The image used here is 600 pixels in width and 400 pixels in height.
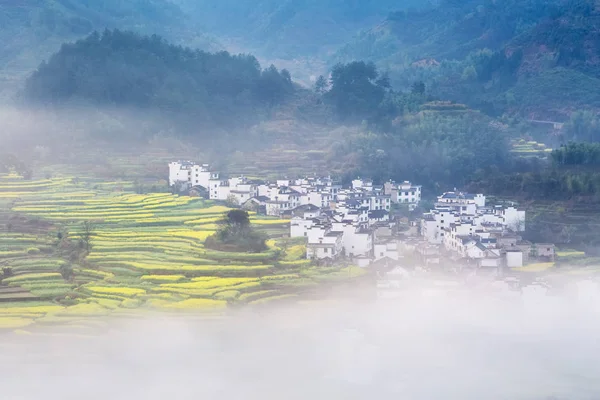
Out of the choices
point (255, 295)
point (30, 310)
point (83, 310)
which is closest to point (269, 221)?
point (255, 295)

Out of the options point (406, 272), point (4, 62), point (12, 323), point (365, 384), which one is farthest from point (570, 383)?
point (4, 62)

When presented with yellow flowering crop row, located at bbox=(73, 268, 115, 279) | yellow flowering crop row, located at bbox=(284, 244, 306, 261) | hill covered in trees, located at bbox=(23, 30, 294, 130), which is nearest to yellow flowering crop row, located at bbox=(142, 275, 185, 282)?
yellow flowering crop row, located at bbox=(73, 268, 115, 279)

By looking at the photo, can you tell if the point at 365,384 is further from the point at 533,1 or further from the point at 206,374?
the point at 533,1

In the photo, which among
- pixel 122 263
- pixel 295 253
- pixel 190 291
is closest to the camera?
pixel 190 291

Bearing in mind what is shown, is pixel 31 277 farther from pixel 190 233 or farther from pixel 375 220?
pixel 375 220

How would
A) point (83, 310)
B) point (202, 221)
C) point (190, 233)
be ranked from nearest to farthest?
point (83, 310) → point (190, 233) → point (202, 221)

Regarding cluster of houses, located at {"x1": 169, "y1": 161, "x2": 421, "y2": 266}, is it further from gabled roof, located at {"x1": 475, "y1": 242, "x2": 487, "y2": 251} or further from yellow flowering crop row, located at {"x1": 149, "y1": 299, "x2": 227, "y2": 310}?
yellow flowering crop row, located at {"x1": 149, "y1": 299, "x2": 227, "y2": 310}

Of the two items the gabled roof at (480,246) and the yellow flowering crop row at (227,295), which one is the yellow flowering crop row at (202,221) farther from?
the gabled roof at (480,246)
